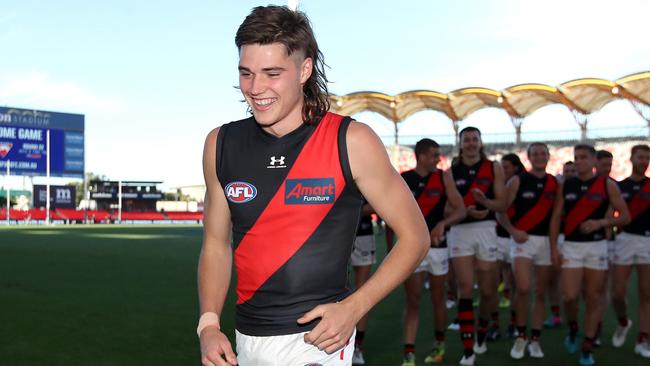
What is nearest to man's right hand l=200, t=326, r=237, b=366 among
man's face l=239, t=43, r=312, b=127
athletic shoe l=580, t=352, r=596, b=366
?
man's face l=239, t=43, r=312, b=127

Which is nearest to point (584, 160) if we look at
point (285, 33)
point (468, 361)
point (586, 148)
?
point (586, 148)

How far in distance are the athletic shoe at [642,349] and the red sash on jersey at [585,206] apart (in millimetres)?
1554

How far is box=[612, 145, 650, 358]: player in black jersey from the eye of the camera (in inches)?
342

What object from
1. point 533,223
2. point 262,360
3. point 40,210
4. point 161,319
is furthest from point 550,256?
point 40,210

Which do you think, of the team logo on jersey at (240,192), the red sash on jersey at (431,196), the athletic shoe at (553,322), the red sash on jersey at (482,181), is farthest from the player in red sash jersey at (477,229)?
the team logo on jersey at (240,192)

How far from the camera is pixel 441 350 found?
7723mm

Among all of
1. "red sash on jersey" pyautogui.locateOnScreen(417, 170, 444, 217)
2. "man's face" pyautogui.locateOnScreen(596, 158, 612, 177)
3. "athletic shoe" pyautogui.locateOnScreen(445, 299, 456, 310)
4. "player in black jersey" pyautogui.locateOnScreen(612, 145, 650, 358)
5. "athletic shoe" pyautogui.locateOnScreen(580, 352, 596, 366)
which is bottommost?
"athletic shoe" pyautogui.locateOnScreen(445, 299, 456, 310)

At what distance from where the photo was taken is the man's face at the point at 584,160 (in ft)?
26.9

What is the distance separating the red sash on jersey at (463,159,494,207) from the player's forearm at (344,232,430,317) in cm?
620

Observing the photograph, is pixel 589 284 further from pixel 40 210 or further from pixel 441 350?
pixel 40 210

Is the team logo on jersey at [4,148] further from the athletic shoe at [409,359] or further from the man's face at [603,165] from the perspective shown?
the athletic shoe at [409,359]

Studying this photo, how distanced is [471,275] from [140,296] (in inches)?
245

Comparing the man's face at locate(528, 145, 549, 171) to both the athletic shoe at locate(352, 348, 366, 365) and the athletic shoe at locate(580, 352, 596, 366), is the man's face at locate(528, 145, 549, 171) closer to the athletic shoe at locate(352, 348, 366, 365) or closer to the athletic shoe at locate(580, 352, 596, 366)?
the athletic shoe at locate(580, 352, 596, 366)

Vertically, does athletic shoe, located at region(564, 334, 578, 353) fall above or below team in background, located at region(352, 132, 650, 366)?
below
